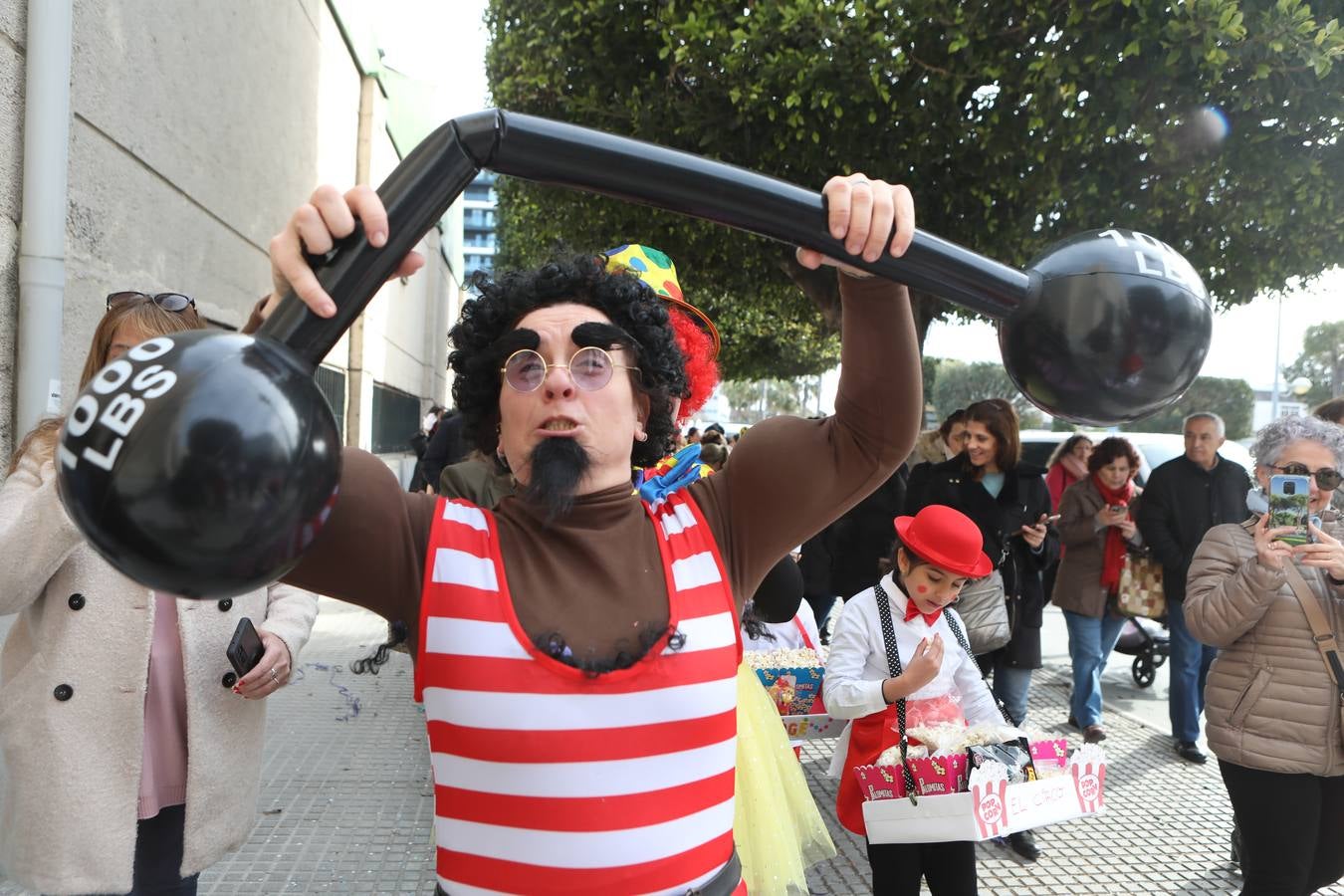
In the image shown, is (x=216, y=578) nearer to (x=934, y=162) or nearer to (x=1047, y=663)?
(x=934, y=162)

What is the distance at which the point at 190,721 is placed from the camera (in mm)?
2064

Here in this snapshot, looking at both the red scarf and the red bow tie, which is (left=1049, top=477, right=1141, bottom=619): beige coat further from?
the red bow tie

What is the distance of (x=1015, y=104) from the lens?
593 centimetres

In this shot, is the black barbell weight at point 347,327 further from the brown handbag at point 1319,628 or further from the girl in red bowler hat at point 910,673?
the brown handbag at point 1319,628

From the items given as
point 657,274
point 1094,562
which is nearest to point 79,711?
point 657,274

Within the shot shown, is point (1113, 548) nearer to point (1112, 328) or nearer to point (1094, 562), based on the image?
point (1094, 562)

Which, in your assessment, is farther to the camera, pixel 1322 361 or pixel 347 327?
pixel 1322 361

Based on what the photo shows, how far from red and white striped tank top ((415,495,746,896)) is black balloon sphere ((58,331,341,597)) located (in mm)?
389

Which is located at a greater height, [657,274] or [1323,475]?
[657,274]

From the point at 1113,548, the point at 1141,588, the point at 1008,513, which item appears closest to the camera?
the point at 1008,513

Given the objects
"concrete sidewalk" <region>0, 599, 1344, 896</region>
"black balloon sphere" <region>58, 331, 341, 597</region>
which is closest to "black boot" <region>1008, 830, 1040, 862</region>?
"concrete sidewalk" <region>0, 599, 1344, 896</region>

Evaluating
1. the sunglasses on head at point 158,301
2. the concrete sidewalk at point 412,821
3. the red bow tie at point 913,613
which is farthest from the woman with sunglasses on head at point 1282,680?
the sunglasses on head at point 158,301

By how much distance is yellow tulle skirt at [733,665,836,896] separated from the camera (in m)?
2.59

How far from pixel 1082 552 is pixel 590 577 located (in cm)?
510
